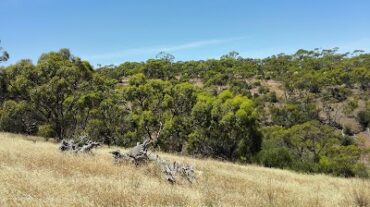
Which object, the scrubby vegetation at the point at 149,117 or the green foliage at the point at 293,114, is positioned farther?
the green foliage at the point at 293,114

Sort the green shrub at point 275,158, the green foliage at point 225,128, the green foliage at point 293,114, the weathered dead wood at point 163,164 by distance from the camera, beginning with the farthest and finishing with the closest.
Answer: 1. the green foliage at point 293,114
2. the green foliage at point 225,128
3. the green shrub at point 275,158
4. the weathered dead wood at point 163,164

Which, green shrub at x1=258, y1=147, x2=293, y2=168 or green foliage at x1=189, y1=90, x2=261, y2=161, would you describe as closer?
green shrub at x1=258, y1=147, x2=293, y2=168

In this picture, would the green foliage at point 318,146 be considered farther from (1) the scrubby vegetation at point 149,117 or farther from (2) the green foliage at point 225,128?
(2) the green foliage at point 225,128

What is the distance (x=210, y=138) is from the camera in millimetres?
36062

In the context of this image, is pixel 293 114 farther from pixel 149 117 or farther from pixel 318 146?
pixel 149 117

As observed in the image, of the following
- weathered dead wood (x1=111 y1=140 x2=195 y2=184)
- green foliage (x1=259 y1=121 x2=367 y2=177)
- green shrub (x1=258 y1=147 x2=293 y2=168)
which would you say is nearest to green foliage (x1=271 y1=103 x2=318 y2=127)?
green foliage (x1=259 y1=121 x2=367 y2=177)

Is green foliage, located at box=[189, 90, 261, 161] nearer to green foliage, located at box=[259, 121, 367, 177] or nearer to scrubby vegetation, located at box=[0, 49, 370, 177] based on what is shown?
scrubby vegetation, located at box=[0, 49, 370, 177]

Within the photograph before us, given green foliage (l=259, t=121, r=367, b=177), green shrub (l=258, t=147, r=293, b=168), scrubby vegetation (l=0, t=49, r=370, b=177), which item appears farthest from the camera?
green foliage (l=259, t=121, r=367, b=177)

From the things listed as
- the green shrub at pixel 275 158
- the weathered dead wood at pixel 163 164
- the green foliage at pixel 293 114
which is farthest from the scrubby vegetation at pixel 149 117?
the green foliage at pixel 293 114

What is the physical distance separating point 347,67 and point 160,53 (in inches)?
2029

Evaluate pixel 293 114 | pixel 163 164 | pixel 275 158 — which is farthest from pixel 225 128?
pixel 293 114

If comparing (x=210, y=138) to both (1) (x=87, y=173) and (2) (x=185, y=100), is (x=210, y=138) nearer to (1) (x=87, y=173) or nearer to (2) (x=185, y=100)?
(2) (x=185, y=100)

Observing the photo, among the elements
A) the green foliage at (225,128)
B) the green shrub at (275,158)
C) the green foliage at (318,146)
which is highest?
the green foliage at (225,128)

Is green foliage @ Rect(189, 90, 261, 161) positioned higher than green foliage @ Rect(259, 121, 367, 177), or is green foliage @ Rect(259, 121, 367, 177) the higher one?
green foliage @ Rect(189, 90, 261, 161)
